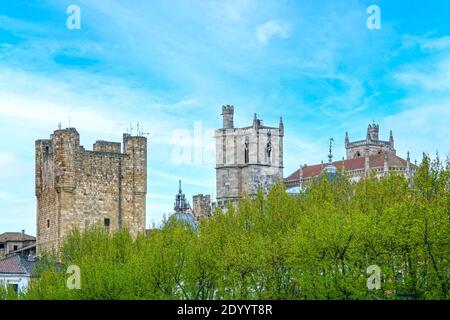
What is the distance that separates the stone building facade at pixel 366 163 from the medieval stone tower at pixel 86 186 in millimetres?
29313

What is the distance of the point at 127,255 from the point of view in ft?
237

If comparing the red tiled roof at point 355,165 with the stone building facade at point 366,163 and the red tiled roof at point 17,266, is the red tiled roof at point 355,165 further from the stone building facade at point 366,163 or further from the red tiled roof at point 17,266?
the red tiled roof at point 17,266

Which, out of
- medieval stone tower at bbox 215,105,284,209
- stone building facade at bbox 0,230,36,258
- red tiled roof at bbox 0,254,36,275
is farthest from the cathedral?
medieval stone tower at bbox 215,105,284,209

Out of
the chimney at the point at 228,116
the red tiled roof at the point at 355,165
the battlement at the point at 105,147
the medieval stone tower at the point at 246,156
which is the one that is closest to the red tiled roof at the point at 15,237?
the battlement at the point at 105,147

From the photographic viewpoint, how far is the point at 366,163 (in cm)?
14750

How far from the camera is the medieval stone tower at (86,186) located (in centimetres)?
9281

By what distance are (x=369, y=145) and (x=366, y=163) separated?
123ft

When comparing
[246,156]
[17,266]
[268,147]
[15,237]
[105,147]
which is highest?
[268,147]

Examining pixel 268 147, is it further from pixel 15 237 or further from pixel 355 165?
pixel 15 237

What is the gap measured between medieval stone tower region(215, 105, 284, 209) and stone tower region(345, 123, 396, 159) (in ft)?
67.0

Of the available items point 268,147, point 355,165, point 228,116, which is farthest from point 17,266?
point 228,116

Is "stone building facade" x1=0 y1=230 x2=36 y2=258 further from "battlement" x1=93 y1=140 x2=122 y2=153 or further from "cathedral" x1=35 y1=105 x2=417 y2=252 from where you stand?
"battlement" x1=93 y1=140 x2=122 y2=153
